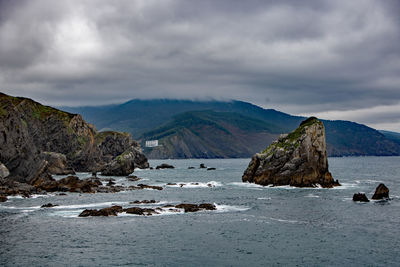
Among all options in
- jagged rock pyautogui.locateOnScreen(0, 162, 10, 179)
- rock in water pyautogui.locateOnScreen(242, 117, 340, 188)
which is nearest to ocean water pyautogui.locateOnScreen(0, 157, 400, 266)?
jagged rock pyautogui.locateOnScreen(0, 162, 10, 179)

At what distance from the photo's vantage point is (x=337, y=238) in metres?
47.2

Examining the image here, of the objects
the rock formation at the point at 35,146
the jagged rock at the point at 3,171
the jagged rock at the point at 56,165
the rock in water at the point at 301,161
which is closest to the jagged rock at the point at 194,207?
the rock in water at the point at 301,161

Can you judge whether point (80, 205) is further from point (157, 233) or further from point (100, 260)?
point (100, 260)

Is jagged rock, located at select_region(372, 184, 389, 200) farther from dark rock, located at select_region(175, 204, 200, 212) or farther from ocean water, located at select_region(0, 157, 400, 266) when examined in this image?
dark rock, located at select_region(175, 204, 200, 212)

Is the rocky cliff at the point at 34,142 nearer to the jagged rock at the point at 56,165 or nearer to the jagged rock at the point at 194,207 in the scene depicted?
the jagged rock at the point at 56,165

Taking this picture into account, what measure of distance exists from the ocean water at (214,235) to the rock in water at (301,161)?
85.6ft

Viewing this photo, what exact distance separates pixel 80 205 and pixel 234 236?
37.3m

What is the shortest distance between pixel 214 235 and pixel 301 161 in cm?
5978

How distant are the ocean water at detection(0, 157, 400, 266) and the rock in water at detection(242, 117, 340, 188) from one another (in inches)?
1027

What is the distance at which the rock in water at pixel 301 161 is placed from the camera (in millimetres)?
103062

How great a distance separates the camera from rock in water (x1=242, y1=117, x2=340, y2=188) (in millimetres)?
103062

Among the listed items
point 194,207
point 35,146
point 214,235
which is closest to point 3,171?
point 35,146

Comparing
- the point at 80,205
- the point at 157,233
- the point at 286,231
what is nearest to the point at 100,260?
the point at 157,233

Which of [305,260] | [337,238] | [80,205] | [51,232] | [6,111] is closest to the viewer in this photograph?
[305,260]
